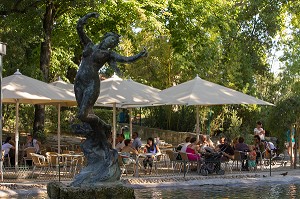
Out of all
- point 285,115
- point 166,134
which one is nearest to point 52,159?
point 285,115

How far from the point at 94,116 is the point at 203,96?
30.9 ft

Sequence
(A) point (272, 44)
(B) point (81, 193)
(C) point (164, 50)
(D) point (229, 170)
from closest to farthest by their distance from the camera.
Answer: (B) point (81, 193) < (D) point (229, 170) < (C) point (164, 50) < (A) point (272, 44)

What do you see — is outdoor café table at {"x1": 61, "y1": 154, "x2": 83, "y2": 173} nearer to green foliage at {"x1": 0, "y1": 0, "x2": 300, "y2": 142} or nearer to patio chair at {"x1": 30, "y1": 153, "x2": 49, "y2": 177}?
patio chair at {"x1": 30, "y1": 153, "x2": 49, "y2": 177}

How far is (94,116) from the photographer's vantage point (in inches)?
490

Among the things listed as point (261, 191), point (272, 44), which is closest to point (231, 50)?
point (272, 44)

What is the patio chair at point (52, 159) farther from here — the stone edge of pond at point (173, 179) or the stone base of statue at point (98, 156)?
the stone base of statue at point (98, 156)

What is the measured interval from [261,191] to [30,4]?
13.9 m

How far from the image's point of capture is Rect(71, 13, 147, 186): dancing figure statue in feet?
40.6

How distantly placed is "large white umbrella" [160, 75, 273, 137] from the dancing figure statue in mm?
8483

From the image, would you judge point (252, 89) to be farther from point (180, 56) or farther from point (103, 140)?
point (103, 140)

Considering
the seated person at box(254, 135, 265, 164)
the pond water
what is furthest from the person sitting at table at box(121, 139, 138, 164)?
the seated person at box(254, 135, 265, 164)

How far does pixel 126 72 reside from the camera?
132ft

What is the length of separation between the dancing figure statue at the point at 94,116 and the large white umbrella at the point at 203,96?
8.48m

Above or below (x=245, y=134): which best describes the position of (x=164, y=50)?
above
